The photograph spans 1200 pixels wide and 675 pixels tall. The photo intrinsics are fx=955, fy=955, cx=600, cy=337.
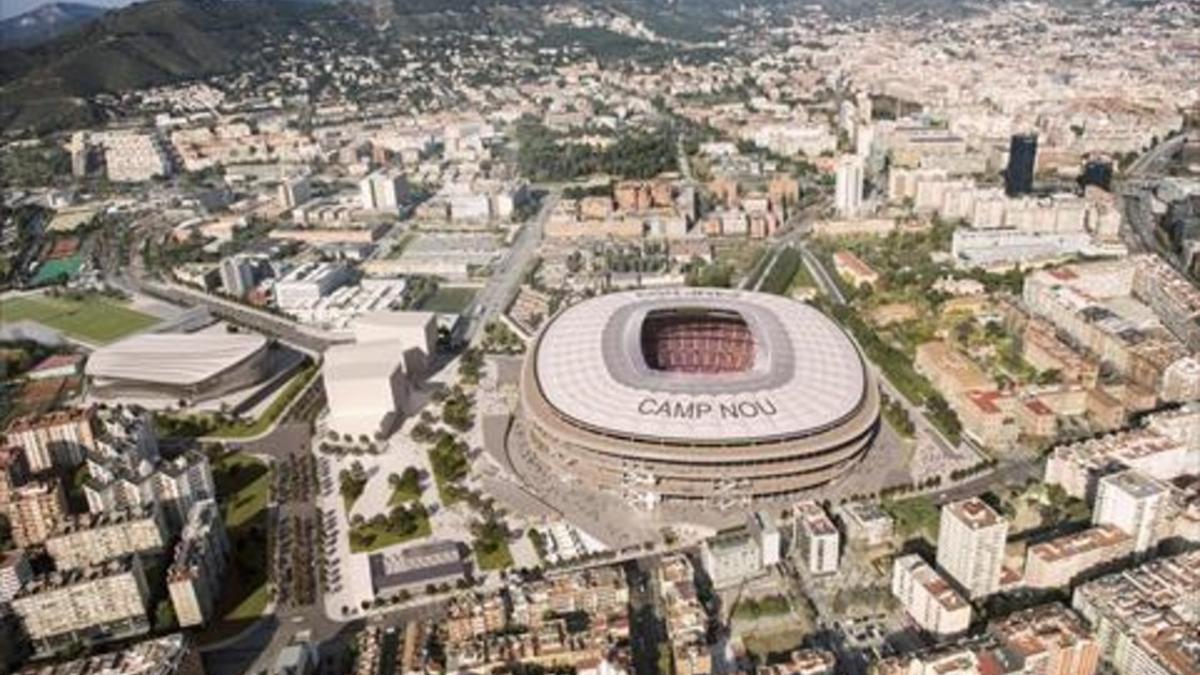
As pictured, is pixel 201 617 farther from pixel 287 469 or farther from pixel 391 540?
pixel 287 469

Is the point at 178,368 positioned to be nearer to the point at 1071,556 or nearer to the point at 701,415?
the point at 701,415

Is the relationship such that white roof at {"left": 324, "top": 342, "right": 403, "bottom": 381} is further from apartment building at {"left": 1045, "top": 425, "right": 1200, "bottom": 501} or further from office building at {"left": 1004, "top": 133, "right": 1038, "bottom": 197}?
office building at {"left": 1004, "top": 133, "right": 1038, "bottom": 197}

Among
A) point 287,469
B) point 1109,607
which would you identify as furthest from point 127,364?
point 1109,607

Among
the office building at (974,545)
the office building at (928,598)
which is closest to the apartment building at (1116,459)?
the office building at (974,545)

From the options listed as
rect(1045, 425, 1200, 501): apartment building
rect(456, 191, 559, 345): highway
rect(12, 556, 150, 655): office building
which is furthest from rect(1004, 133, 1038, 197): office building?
rect(12, 556, 150, 655): office building

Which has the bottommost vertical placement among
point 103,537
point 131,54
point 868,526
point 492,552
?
point 492,552

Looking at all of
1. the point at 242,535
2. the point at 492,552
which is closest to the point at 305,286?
the point at 242,535
